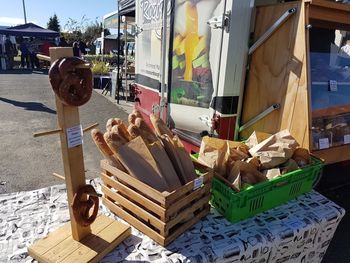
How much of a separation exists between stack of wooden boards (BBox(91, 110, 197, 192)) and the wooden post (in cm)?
18

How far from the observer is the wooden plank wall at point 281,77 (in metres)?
1.96

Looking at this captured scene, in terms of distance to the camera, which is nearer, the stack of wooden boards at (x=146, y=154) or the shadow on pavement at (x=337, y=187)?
the stack of wooden boards at (x=146, y=154)

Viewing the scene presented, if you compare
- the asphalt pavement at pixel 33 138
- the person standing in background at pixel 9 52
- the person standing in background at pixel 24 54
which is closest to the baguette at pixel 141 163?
the asphalt pavement at pixel 33 138

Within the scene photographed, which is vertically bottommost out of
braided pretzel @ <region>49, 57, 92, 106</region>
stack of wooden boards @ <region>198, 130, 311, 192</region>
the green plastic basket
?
the green plastic basket

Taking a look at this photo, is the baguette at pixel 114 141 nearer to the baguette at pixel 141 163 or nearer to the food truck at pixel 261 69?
the baguette at pixel 141 163

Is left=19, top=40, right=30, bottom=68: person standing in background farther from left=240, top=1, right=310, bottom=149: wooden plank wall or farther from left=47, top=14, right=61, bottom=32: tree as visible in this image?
left=47, top=14, right=61, bottom=32: tree

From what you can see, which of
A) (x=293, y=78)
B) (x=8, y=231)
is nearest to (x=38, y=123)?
(x=8, y=231)

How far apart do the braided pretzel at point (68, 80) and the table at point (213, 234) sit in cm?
74

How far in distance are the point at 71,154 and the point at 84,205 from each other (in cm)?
25

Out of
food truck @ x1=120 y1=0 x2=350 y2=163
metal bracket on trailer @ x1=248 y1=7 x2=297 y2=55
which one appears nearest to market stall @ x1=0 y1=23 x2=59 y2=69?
food truck @ x1=120 y1=0 x2=350 y2=163

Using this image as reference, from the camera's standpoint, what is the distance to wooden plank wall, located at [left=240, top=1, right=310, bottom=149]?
1958mm

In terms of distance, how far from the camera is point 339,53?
252 cm

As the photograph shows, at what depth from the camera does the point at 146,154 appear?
1.41m

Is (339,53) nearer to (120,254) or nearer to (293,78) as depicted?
(293,78)
